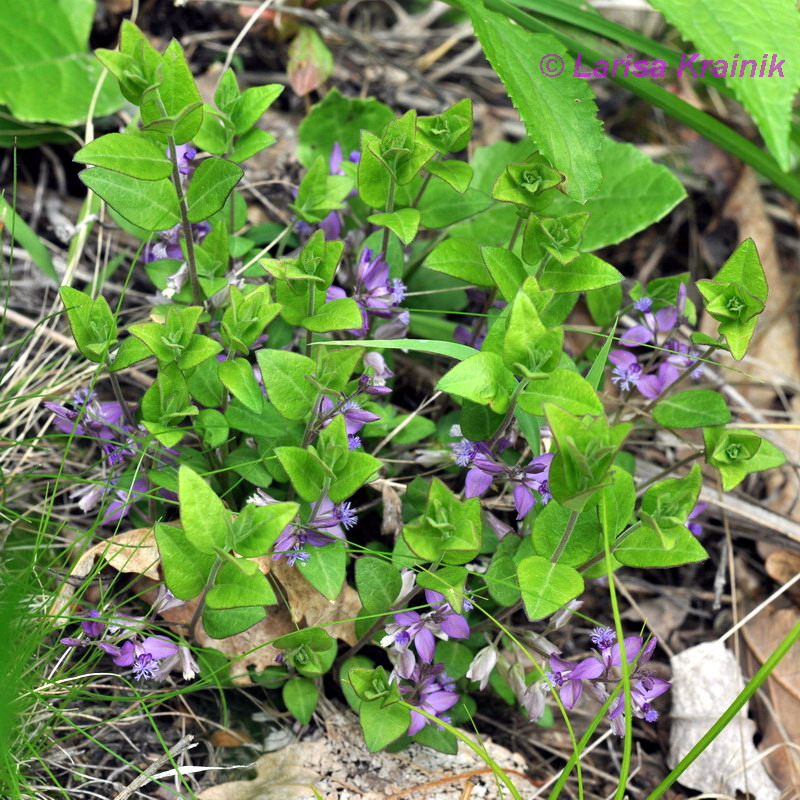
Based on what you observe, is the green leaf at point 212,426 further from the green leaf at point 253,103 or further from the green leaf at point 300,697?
the green leaf at point 253,103

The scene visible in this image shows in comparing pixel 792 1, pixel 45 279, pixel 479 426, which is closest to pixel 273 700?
pixel 479 426

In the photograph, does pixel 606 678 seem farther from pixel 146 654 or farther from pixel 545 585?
pixel 146 654

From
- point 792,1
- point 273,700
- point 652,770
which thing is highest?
point 792,1

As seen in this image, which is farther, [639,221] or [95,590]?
[639,221]

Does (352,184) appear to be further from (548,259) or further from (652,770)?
(652,770)

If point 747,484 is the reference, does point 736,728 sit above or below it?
below

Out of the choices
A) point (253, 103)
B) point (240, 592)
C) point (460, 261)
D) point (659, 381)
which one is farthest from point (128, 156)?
point (659, 381)

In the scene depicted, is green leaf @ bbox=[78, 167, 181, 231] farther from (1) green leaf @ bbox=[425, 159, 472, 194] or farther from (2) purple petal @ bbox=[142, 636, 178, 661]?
(2) purple petal @ bbox=[142, 636, 178, 661]

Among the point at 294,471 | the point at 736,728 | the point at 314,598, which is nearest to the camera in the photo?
the point at 294,471
